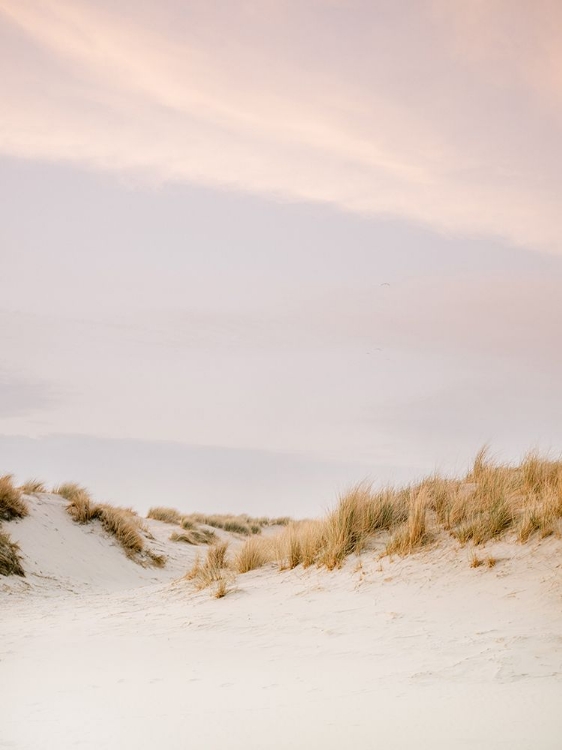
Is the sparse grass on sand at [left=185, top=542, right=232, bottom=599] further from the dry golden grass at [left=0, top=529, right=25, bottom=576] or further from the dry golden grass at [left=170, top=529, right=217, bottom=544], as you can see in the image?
the dry golden grass at [left=170, top=529, right=217, bottom=544]

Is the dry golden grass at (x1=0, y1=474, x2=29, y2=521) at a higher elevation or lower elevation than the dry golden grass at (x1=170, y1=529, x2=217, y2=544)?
higher

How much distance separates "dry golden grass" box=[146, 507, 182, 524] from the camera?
22.3 meters

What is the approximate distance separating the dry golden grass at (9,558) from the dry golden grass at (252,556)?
15.2 ft

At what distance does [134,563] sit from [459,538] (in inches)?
370

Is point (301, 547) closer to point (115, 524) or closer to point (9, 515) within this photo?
point (9, 515)

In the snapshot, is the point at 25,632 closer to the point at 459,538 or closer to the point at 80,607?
the point at 80,607

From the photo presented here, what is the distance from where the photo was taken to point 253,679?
4344 millimetres

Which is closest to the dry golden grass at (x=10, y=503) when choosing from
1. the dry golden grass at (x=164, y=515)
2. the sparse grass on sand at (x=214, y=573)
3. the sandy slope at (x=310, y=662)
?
the sandy slope at (x=310, y=662)

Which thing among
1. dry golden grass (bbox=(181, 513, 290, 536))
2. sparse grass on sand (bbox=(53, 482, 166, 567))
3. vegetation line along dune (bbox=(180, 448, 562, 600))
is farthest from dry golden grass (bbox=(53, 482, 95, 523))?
vegetation line along dune (bbox=(180, 448, 562, 600))

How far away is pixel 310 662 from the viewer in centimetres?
465

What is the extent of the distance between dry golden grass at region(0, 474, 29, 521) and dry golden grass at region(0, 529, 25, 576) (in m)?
1.40

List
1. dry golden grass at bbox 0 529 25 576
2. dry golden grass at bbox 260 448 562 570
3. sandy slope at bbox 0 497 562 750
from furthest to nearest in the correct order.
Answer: dry golden grass at bbox 0 529 25 576
dry golden grass at bbox 260 448 562 570
sandy slope at bbox 0 497 562 750

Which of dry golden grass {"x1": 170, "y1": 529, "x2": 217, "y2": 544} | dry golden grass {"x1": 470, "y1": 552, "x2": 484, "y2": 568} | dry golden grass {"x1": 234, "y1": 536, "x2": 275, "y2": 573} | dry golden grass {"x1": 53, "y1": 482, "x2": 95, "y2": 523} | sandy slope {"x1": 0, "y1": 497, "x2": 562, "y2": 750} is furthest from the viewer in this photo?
dry golden grass {"x1": 170, "y1": 529, "x2": 217, "y2": 544}

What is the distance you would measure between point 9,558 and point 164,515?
1128 cm
